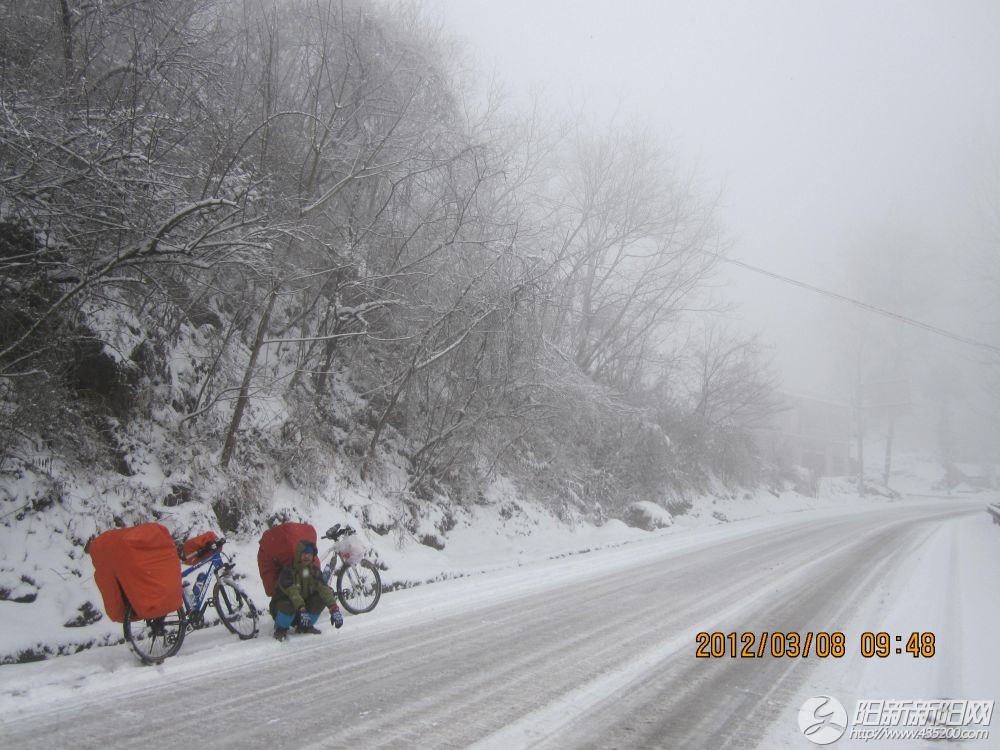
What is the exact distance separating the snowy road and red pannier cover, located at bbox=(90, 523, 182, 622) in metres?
0.48

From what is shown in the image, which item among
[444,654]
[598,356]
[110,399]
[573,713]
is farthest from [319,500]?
[598,356]

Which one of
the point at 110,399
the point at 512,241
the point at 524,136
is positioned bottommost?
the point at 110,399

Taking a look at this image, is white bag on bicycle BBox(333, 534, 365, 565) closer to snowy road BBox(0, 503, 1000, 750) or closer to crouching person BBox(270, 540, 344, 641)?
snowy road BBox(0, 503, 1000, 750)

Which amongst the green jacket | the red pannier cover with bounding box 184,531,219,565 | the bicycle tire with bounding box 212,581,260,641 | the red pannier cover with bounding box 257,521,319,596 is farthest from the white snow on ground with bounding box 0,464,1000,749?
the red pannier cover with bounding box 184,531,219,565

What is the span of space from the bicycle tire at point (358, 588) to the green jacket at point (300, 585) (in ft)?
3.00

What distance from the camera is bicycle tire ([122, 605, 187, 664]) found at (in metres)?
4.79

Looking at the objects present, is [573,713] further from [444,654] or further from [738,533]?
[738,533]

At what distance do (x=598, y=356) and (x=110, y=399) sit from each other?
1647 cm

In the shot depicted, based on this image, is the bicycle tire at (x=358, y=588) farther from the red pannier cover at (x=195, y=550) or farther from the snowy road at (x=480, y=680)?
the red pannier cover at (x=195, y=550)

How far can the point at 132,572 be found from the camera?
184 inches

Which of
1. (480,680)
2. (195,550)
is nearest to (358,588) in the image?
(195,550)

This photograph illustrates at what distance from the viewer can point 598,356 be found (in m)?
21.5

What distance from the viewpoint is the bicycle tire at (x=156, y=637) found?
15.7ft

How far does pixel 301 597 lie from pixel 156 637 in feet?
4.02
